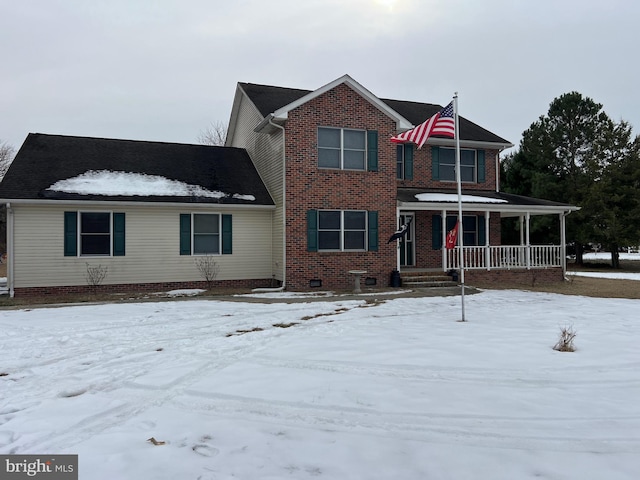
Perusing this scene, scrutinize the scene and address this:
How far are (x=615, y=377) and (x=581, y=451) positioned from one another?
243 centimetres

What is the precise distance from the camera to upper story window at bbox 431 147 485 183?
18266mm

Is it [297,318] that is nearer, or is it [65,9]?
[297,318]

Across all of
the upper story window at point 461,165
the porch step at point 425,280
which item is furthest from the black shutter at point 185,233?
the upper story window at point 461,165

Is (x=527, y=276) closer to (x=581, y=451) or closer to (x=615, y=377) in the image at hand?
(x=615, y=377)

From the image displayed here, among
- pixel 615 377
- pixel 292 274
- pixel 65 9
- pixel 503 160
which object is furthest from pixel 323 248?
pixel 503 160

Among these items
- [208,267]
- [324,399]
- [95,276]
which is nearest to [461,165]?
[208,267]

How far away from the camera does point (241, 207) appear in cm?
1496

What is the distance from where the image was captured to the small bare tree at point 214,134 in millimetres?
41000

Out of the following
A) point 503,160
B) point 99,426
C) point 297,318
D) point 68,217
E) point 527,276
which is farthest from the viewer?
point 503,160

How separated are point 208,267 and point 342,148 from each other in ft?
19.3

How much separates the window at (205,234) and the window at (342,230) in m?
2.80

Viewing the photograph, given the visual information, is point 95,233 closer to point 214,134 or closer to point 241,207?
point 241,207

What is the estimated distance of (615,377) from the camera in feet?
17.8

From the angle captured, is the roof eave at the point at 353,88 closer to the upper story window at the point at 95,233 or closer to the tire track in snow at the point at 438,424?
the upper story window at the point at 95,233
